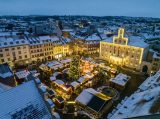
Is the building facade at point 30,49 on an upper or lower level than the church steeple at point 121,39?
lower

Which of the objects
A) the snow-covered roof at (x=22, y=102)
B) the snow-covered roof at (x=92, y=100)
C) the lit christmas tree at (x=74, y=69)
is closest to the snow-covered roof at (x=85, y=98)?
the snow-covered roof at (x=92, y=100)

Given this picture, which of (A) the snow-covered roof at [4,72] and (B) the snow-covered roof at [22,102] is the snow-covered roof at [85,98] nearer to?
(B) the snow-covered roof at [22,102]

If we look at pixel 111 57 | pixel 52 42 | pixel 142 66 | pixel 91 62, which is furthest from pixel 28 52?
pixel 142 66

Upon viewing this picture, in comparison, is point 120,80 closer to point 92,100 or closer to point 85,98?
point 92,100

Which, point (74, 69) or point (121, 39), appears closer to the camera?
point (74, 69)

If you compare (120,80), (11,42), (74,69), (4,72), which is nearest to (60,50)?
(11,42)

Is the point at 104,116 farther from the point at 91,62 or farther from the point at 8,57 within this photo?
the point at 8,57
